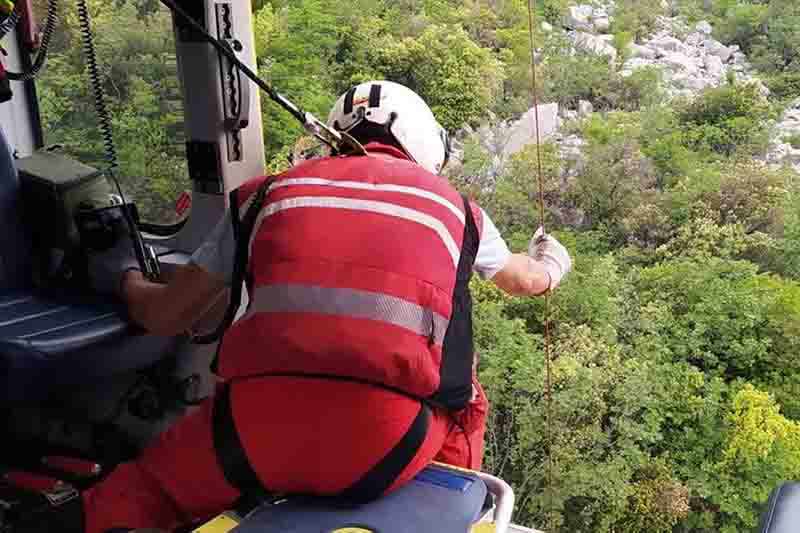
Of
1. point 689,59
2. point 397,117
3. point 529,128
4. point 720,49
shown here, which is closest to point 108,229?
point 397,117

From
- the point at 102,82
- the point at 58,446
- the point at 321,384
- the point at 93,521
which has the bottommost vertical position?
the point at 58,446

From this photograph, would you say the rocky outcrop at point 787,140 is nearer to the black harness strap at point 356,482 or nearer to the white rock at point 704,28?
the white rock at point 704,28

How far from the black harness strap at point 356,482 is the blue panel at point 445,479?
2.8 inches

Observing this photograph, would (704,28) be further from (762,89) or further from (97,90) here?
(97,90)

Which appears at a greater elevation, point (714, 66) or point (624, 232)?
point (714, 66)

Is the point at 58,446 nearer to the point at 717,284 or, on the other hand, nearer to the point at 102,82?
the point at 102,82

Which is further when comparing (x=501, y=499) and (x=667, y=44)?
(x=667, y=44)

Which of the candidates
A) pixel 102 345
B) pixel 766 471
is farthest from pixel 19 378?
pixel 766 471

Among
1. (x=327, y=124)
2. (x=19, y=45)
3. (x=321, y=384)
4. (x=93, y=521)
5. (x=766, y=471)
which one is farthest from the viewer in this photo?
(x=766, y=471)

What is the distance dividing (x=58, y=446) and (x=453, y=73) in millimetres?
2465

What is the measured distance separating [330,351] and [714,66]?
3.02 m

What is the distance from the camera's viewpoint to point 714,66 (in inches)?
138

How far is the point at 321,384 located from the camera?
3.84 feet

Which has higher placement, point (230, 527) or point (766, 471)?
point (230, 527)
